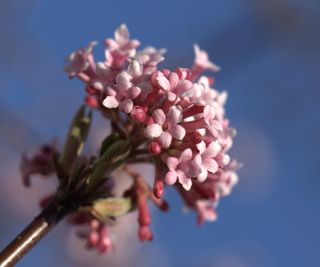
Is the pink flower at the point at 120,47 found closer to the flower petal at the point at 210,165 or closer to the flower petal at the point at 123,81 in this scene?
the flower petal at the point at 123,81

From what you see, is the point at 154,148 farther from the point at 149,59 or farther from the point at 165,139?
the point at 149,59

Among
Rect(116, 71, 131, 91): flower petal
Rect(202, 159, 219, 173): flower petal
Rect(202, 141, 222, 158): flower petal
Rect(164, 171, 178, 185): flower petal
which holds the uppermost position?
Rect(116, 71, 131, 91): flower petal

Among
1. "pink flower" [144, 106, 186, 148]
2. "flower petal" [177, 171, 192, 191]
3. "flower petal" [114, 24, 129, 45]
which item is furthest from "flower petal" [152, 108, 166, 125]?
"flower petal" [114, 24, 129, 45]

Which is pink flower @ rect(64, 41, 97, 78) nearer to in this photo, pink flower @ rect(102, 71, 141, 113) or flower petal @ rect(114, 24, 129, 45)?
flower petal @ rect(114, 24, 129, 45)

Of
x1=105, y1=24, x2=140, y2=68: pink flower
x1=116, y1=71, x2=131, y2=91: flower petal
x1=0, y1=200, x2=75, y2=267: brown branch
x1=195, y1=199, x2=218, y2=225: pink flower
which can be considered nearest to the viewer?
x1=0, y1=200, x2=75, y2=267: brown branch

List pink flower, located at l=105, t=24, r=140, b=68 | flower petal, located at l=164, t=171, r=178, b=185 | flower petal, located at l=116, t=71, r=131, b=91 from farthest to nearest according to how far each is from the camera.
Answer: pink flower, located at l=105, t=24, r=140, b=68
flower petal, located at l=116, t=71, r=131, b=91
flower petal, located at l=164, t=171, r=178, b=185

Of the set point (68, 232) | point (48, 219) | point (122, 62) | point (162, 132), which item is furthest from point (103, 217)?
point (68, 232)

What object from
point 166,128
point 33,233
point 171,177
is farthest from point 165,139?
point 33,233
